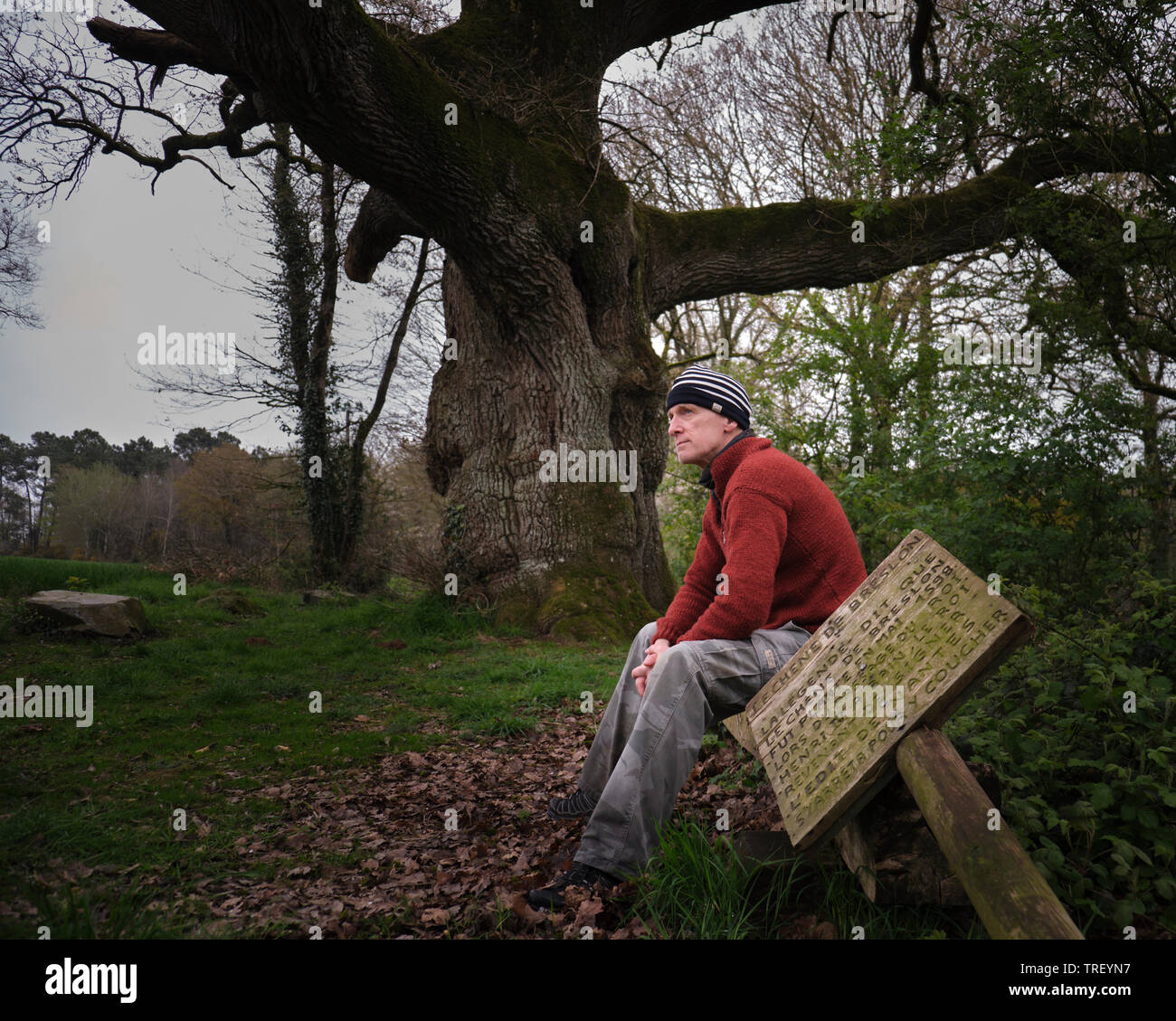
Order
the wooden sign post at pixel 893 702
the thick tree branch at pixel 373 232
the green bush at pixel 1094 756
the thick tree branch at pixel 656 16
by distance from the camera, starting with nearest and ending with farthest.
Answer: the wooden sign post at pixel 893 702 → the green bush at pixel 1094 756 → the thick tree branch at pixel 656 16 → the thick tree branch at pixel 373 232

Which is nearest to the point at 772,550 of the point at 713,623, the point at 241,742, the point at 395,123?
the point at 713,623

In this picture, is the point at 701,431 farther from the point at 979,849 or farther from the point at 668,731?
the point at 979,849

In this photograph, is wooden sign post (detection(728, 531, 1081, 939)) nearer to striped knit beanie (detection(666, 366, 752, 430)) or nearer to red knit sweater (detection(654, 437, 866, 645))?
red knit sweater (detection(654, 437, 866, 645))

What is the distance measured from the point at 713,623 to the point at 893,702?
81 centimetres

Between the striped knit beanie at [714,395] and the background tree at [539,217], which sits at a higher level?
the background tree at [539,217]

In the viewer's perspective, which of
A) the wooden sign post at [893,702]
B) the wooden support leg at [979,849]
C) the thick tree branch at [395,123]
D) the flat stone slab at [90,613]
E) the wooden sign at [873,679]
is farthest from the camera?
the flat stone slab at [90,613]

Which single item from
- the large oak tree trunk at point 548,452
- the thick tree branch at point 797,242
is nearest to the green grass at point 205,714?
the large oak tree trunk at point 548,452

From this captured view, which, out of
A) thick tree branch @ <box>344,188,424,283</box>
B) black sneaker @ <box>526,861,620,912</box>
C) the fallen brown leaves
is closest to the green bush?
the fallen brown leaves

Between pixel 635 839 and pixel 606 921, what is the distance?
0.29m

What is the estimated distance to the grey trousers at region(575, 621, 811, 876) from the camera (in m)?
2.86

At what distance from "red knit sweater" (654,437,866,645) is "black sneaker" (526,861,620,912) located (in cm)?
93

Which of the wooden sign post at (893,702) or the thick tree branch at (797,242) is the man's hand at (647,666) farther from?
the thick tree branch at (797,242)

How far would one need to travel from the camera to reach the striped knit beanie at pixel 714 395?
11.8 feet

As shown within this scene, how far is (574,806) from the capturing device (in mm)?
3615
